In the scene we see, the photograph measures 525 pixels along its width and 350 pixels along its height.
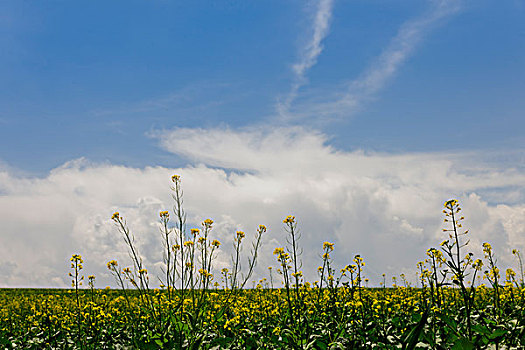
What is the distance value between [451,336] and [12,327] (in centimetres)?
954

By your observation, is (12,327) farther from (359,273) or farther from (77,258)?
(359,273)

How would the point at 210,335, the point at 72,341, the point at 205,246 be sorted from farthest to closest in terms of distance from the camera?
the point at 72,341 → the point at 210,335 → the point at 205,246

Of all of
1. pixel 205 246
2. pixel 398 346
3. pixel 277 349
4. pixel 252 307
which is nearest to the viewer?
pixel 398 346

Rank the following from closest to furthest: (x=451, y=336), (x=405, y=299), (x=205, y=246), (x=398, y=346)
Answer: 1. (x=451, y=336)
2. (x=398, y=346)
3. (x=205, y=246)
4. (x=405, y=299)

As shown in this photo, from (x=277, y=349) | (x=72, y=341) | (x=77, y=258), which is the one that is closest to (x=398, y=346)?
(x=277, y=349)

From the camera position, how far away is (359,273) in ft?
15.8

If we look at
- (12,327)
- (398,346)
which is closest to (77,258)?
(398,346)

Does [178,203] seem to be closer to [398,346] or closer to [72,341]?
[398,346]

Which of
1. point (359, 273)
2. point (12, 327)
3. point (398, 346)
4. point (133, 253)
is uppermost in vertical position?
point (133, 253)

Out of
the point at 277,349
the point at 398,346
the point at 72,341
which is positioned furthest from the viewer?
the point at 72,341

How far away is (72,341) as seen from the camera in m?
6.95

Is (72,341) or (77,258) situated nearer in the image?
(77,258)

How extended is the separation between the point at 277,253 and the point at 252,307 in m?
3.15

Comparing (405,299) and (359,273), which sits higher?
(359,273)
